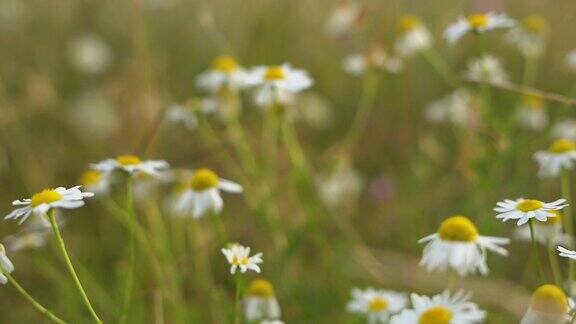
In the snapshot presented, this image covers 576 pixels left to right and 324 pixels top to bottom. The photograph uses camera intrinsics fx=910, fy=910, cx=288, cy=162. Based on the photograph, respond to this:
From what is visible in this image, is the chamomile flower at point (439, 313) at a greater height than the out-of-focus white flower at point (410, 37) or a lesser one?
lesser

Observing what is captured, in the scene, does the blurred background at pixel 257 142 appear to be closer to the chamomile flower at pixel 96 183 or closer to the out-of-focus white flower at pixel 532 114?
the out-of-focus white flower at pixel 532 114

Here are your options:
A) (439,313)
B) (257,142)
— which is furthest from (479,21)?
(257,142)

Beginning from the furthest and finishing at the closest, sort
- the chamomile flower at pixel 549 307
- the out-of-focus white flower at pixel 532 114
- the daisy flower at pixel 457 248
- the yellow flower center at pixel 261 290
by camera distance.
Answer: the out-of-focus white flower at pixel 532 114
the yellow flower center at pixel 261 290
the daisy flower at pixel 457 248
the chamomile flower at pixel 549 307

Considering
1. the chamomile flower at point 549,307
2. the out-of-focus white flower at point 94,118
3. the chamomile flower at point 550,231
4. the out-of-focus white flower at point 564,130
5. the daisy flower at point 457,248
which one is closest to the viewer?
the chamomile flower at point 549,307

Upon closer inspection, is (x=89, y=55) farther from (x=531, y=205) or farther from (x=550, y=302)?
(x=550, y=302)

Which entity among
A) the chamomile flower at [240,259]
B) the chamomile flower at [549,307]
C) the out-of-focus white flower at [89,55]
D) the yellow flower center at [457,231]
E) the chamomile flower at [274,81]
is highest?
the out-of-focus white flower at [89,55]

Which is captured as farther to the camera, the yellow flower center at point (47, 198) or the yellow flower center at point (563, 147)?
the yellow flower center at point (563, 147)

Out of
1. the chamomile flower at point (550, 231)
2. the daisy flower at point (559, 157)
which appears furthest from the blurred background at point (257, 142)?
the daisy flower at point (559, 157)
